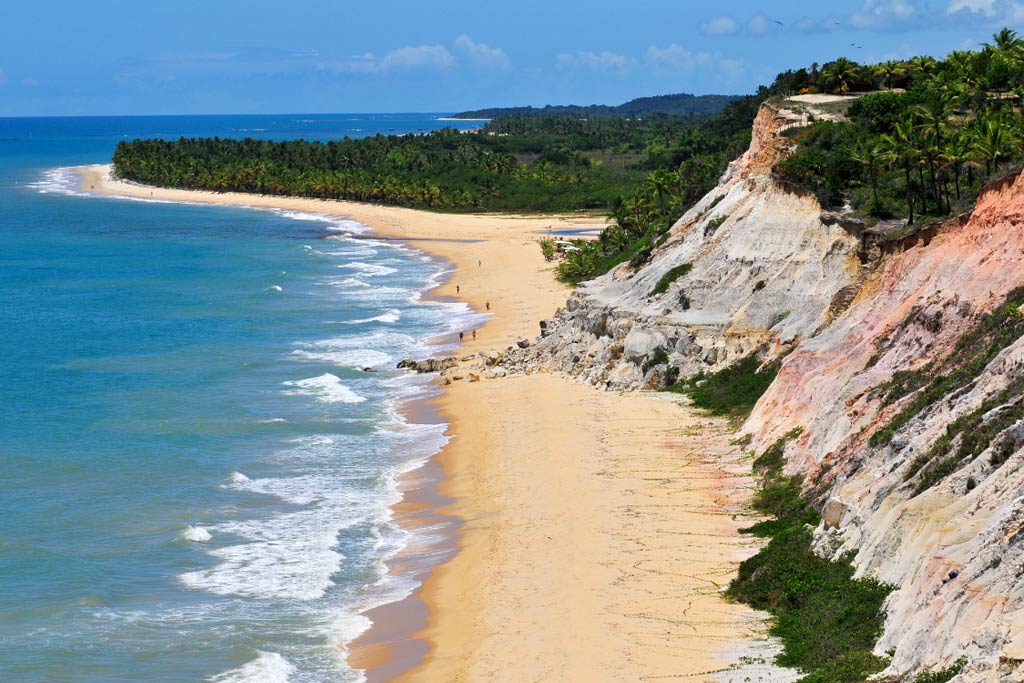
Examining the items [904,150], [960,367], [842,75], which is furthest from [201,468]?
[842,75]

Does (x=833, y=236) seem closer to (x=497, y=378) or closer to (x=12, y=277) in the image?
(x=497, y=378)

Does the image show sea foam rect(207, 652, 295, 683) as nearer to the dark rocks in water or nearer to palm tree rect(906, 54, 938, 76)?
the dark rocks in water

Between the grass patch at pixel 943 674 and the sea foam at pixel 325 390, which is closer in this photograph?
the grass patch at pixel 943 674

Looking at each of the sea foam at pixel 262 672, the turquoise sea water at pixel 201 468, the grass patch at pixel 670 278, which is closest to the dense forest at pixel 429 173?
the turquoise sea water at pixel 201 468

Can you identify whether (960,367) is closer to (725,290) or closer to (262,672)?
(262,672)

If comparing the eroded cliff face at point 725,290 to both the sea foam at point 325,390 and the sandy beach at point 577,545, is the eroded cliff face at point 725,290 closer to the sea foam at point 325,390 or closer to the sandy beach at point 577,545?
the sandy beach at point 577,545

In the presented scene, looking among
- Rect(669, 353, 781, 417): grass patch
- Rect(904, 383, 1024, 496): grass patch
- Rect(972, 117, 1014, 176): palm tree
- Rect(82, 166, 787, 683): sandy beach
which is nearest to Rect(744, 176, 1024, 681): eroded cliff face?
Rect(904, 383, 1024, 496): grass patch

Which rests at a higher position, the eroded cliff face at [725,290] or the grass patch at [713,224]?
the grass patch at [713,224]

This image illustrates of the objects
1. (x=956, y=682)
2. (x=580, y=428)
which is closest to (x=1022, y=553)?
(x=956, y=682)
